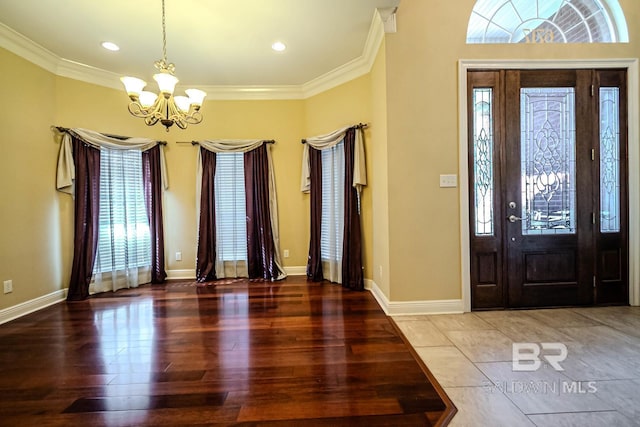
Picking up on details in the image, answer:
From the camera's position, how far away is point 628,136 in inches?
119

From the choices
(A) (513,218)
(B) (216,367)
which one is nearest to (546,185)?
(A) (513,218)

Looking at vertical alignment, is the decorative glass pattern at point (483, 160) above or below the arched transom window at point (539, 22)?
below

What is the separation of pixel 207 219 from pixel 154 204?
796 mm

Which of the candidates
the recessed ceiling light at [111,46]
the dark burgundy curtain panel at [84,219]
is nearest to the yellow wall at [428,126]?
the recessed ceiling light at [111,46]

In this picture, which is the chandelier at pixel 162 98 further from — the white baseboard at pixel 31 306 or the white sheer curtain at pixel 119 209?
the white baseboard at pixel 31 306

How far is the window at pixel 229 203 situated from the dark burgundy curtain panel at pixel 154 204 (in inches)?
32.7

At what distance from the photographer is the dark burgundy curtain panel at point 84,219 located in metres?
3.66

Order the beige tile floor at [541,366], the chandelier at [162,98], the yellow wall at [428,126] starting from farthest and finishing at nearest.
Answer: the yellow wall at [428,126], the chandelier at [162,98], the beige tile floor at [541,366]

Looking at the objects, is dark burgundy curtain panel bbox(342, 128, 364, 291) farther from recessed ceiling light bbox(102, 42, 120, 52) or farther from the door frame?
recessed ceiling light bbox(102, 42, 120, 52)

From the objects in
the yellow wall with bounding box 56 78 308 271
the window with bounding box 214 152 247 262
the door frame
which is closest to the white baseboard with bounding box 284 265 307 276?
the yellow wall with bounding box 56 78 308 271

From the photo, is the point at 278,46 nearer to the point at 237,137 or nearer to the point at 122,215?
the point at 237,137

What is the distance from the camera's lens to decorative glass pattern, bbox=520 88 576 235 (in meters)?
3.00

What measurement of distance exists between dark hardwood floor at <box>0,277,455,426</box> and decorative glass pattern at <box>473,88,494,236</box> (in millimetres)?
1458

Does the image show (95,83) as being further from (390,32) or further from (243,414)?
(243,414)
